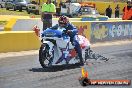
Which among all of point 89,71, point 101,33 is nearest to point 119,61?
point 89,71

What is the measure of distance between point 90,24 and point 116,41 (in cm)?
246

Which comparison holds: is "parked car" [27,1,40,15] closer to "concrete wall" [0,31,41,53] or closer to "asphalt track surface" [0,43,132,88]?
"concrete wall" [0,31,41,53]

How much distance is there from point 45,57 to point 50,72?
51 centimetres

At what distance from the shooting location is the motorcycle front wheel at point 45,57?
37.6 feet

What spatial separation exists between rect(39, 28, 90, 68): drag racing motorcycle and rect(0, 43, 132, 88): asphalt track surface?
0.79ft

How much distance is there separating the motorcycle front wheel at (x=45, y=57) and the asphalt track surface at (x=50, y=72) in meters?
0.17

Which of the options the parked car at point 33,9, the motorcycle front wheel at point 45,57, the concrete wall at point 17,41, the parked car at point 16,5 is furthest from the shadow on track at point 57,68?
the parked car at point 16,5

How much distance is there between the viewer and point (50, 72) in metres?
11.3

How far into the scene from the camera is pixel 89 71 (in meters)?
11.9

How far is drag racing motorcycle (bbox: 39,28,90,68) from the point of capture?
1155 centimetres

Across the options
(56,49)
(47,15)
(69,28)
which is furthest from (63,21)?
(47,15)

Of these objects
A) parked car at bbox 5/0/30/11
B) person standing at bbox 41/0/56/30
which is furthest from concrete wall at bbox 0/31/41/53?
parked car at bbox 5/0/30/11

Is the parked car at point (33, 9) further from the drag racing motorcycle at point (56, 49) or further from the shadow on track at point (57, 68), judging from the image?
the drag racing motorcycle at point (56, 49)

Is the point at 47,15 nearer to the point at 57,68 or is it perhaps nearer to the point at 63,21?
the point at 63,21
